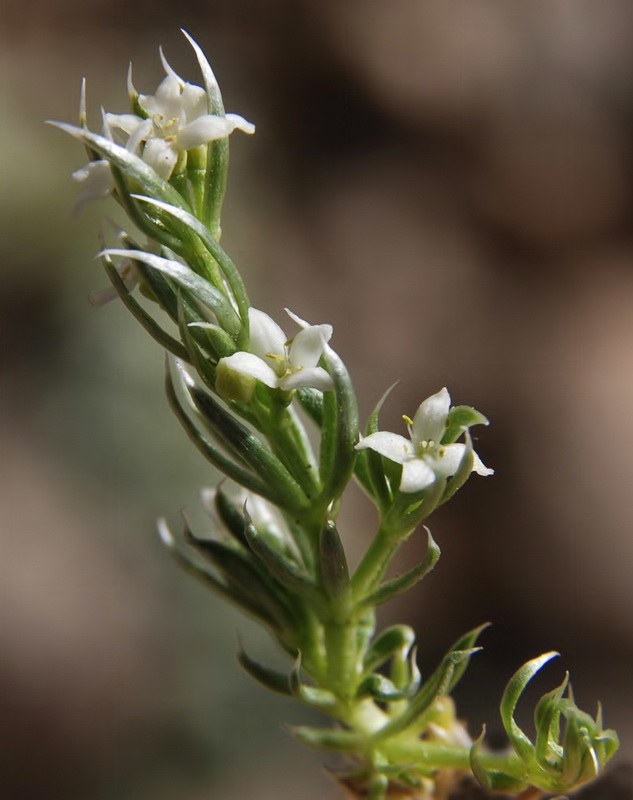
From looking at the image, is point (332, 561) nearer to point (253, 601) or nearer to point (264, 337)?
point (253, 601)

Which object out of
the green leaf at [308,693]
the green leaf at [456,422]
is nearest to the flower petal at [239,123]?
the green leaf at [456,422]

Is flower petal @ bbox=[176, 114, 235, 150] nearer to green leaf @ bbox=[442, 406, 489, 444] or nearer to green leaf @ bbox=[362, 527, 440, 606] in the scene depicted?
green leaf @ bbox=[442, 406, 489, 444]

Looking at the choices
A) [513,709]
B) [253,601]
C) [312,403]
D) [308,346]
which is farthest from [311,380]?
[513,709]

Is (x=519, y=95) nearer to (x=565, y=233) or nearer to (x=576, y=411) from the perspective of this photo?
(x=565, y=233)

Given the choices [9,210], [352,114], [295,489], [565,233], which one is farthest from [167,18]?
[295,489]

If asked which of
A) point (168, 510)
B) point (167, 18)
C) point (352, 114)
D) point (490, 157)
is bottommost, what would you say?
point (168, 510)

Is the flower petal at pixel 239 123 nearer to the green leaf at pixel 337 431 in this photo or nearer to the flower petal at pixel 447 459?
the green leaf at pixel 337 431
